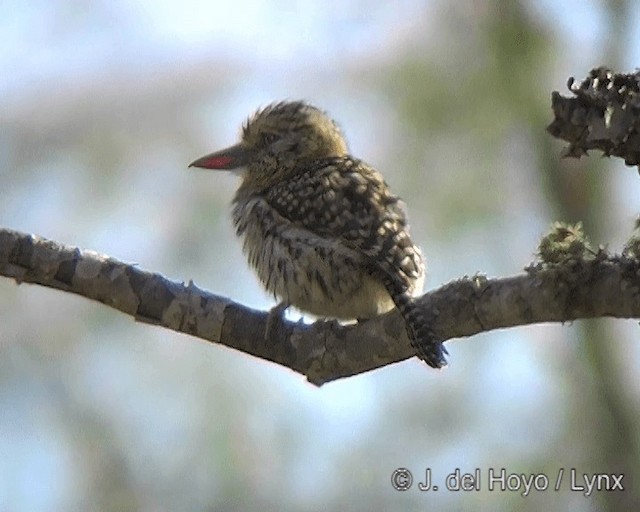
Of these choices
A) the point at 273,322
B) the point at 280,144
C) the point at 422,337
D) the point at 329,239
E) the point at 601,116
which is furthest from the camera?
the point at 280,144

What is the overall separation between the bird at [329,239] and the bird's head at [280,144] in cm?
1

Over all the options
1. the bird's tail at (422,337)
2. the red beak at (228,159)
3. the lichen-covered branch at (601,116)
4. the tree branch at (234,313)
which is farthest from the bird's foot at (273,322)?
the lichen-covered branch at (601,116)

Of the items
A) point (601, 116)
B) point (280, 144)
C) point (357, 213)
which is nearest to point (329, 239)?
point (357, 213)

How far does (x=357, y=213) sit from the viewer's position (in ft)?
15.1

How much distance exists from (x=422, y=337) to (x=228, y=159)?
196 cm

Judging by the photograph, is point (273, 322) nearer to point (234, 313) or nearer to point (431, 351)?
point (234, 313)

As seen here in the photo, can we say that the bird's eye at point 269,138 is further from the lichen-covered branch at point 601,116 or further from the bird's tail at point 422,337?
the lichen-covered branch at point 601,116

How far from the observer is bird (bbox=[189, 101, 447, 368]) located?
173 inches

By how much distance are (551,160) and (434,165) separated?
2.28 feet

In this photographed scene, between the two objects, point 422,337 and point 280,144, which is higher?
point 280,144

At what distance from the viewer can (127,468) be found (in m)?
7.83

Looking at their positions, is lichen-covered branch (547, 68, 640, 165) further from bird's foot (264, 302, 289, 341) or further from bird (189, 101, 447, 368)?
bird's foot (264, 302, 289, 341)

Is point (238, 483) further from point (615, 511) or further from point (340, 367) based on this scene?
point (340, 367)

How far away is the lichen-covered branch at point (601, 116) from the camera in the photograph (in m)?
2.95
